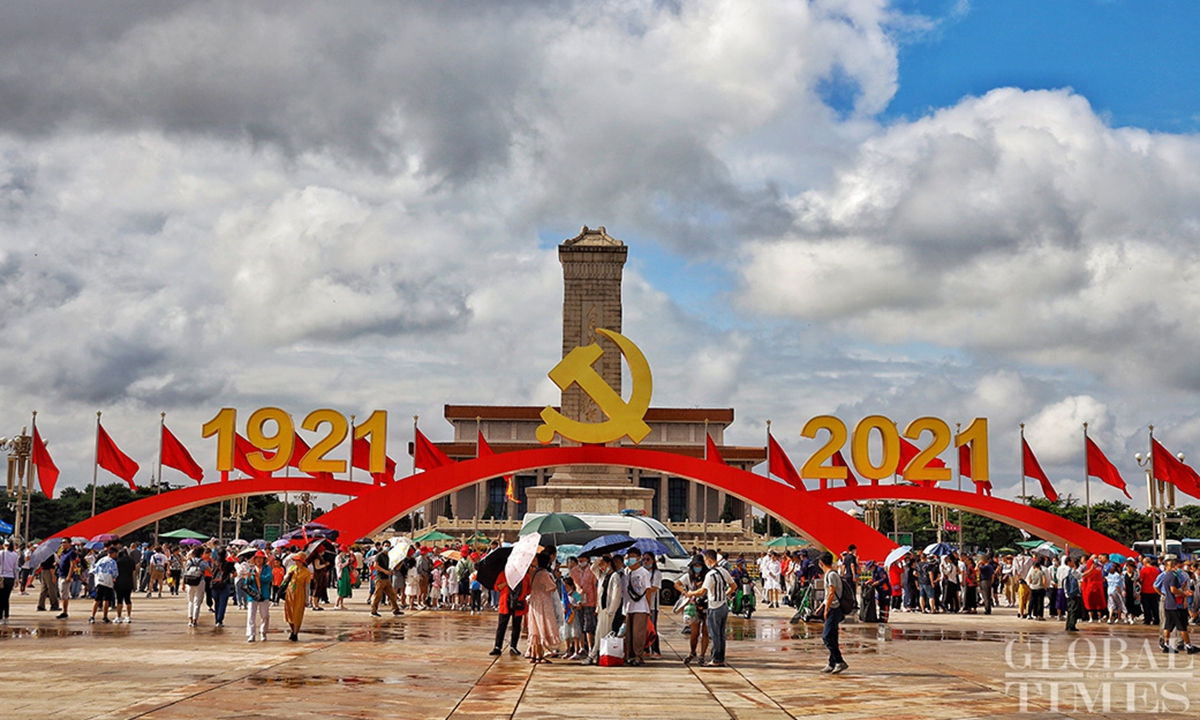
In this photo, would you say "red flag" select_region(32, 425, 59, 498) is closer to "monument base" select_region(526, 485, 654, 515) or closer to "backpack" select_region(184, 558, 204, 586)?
"backpack" select_region(184, 558, 204, 586)

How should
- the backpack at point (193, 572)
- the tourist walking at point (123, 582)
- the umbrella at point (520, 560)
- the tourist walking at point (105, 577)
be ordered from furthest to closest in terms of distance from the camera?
the tourist walking at point (123, 582) → the tourist walking at point (105, 577) → the backpack at point (193, 572) → the umbrella at point (520, 560)

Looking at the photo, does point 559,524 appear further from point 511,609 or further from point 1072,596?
point 1072,596

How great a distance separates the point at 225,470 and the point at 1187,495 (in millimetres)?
30529

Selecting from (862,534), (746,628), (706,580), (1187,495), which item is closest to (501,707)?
(706,580)

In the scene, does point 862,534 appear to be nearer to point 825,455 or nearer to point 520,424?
point 825,455

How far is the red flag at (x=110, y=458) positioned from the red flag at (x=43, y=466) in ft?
5.63

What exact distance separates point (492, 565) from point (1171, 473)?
90.4ft

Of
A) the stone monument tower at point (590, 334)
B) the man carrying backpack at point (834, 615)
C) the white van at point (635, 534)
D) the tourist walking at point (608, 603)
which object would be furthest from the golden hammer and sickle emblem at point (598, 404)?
the stone monument tower at point (590, 334)

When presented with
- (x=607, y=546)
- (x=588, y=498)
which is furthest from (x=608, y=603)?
(x=588, y=498)

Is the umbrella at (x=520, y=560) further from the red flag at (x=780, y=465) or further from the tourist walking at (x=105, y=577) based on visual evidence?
the red flag at (x=780, y=465)

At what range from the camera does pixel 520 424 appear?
98.9 metres

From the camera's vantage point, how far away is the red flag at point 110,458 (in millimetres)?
38250

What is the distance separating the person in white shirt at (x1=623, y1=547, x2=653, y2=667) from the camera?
15328mm

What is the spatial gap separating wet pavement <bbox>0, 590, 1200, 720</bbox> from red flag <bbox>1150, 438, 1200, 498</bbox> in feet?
52.3
